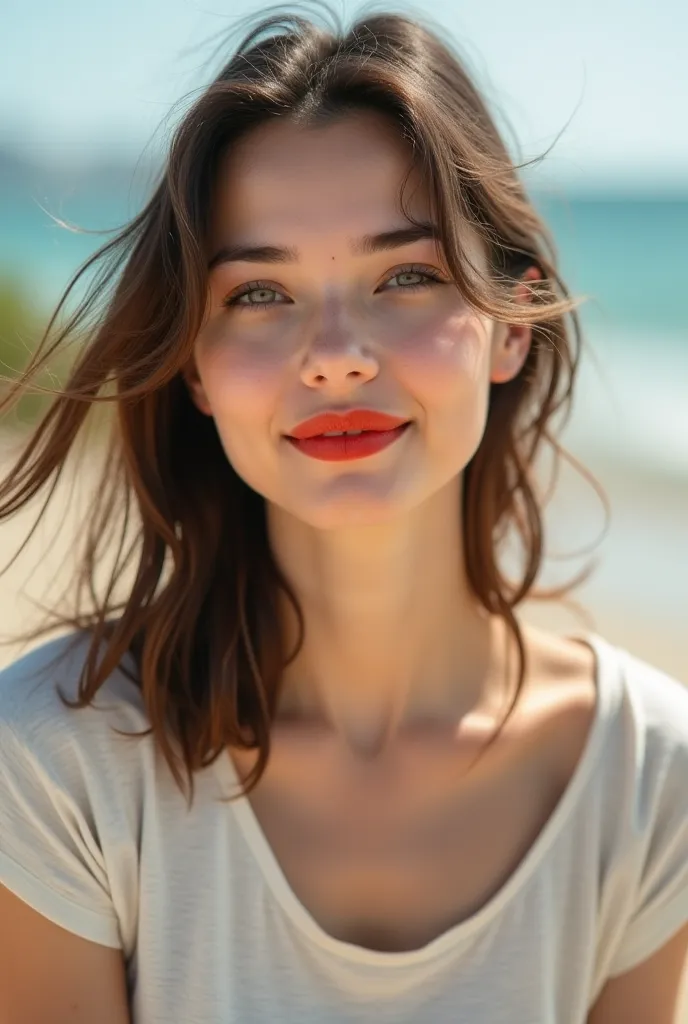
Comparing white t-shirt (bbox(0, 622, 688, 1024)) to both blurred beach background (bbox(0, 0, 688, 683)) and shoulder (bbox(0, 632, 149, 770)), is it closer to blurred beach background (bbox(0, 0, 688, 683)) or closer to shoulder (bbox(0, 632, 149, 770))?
shoulder (bbox(0, 632, 149, 770))

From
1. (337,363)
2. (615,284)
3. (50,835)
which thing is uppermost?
(615,284)

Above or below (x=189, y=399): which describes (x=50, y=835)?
below

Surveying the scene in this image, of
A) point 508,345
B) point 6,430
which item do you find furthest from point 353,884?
point 6,430

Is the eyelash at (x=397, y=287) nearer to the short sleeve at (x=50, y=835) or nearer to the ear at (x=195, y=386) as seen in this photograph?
the ear at (x=195, y=386)

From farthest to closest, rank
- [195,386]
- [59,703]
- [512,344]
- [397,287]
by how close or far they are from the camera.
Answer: [512,344]
[195,386]
[59,703]
[397,287]

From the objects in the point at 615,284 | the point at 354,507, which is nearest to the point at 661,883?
the point at 354,507

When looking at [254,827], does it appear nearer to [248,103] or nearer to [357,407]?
[357,407]

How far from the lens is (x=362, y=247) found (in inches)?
79.6

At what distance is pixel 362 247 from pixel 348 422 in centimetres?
27

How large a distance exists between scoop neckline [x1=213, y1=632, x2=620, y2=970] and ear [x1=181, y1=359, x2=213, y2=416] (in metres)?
0.59

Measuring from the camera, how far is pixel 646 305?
15.0 metres

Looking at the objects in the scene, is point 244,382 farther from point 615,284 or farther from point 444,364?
point 615,284

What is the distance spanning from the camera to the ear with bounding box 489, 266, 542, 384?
233 cm

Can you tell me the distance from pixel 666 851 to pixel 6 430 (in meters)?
1.83
